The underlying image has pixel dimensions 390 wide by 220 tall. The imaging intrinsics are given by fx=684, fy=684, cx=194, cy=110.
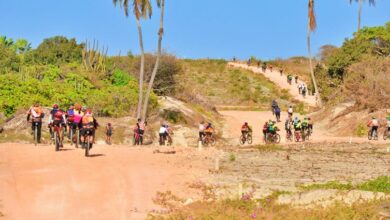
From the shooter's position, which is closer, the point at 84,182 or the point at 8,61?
the point at 84,182

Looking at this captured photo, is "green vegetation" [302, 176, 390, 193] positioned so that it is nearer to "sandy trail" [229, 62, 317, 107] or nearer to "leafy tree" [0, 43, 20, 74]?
"leafy tree" [0, 43, 20, 74]

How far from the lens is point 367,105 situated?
45.2 m

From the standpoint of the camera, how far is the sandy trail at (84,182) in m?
15.0

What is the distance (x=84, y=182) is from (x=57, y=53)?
43080 mm

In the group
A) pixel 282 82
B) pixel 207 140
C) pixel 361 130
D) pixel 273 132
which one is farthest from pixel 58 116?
pixel 282 82

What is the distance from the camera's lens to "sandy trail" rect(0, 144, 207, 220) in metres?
15.0

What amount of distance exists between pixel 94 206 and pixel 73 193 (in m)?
1.28

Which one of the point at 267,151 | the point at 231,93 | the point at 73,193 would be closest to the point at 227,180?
the point at 73,193

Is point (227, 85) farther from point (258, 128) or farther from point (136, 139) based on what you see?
point (136, 139)

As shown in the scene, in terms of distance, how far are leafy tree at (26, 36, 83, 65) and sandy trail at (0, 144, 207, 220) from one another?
34.4 meters

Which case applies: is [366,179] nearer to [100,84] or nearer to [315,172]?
[315,172]

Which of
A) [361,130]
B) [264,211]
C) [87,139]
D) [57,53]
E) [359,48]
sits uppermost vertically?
[359,48]

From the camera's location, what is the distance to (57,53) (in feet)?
195

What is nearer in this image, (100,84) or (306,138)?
(306,138)
